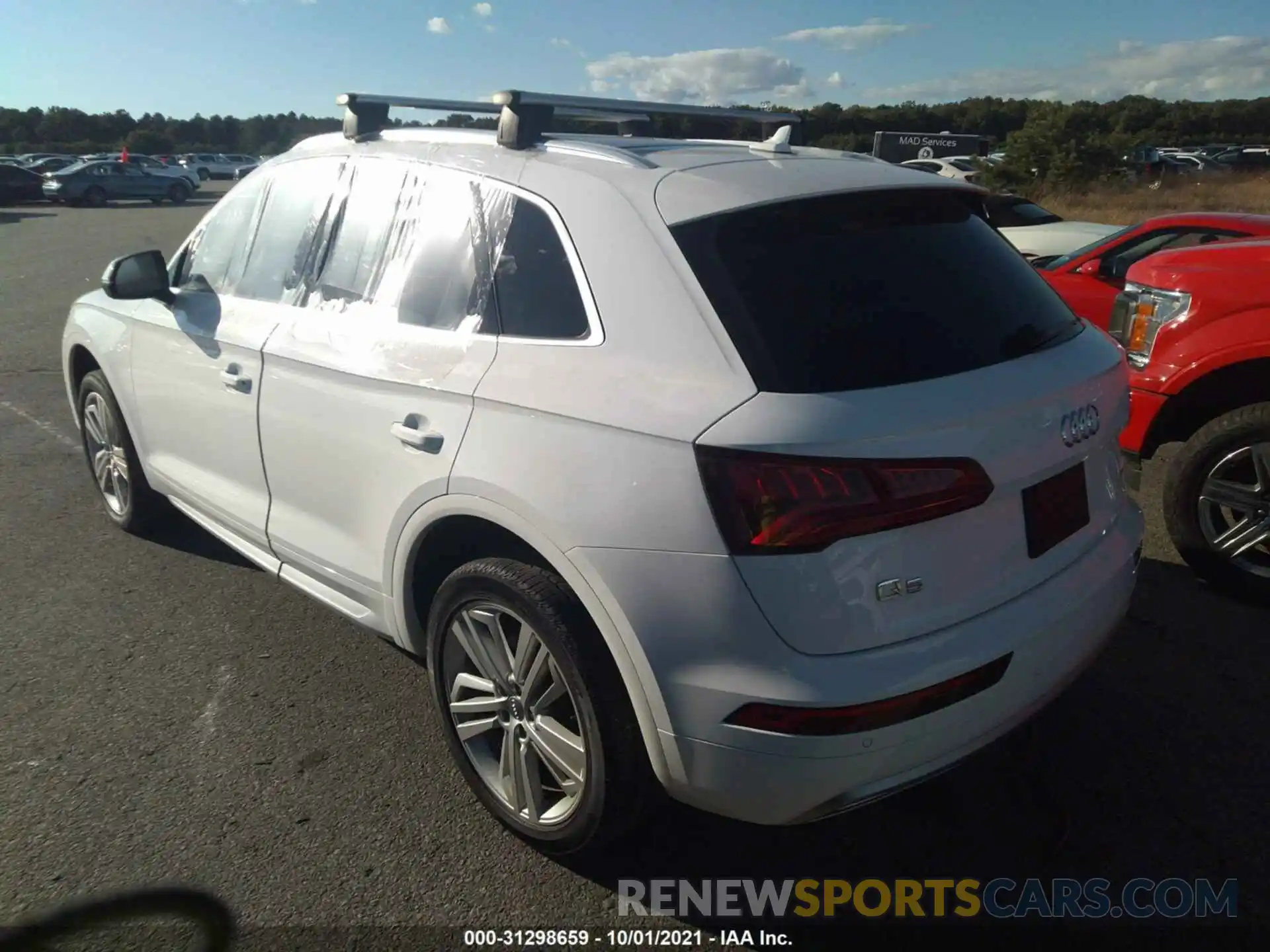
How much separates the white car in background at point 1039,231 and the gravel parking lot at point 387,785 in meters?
6.30

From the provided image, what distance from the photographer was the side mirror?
405 cm

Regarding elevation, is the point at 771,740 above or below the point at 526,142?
below

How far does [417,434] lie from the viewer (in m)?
2.70

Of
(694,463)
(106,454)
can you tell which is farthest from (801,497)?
(106,454)

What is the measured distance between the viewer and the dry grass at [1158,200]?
2178cm

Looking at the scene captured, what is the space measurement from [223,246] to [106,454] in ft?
5.15

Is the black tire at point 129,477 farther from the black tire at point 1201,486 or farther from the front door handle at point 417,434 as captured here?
the black tire at point 1201,486

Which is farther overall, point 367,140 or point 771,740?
point 367,140

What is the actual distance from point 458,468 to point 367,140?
153 cm

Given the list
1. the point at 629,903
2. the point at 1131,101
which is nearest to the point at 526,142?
the point at 629,903

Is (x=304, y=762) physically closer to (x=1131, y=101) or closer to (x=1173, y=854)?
(x=1173, y=854)

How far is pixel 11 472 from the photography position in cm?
592

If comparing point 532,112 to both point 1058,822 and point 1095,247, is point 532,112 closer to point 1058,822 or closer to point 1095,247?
point 1058,822

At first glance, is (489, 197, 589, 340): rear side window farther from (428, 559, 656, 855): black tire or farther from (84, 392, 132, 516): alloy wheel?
(84, 392, 132, 516): alloy wheel
